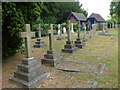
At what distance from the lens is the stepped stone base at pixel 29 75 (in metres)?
3.37

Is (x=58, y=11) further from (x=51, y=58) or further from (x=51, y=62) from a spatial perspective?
(x=51, y=62)

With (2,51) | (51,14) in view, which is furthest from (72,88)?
(51,14)

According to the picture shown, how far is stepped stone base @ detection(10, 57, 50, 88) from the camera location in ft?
11.0

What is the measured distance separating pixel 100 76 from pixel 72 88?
3.65 feet

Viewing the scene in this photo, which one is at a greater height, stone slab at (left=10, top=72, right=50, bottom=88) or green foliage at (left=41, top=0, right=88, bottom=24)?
green foliage at (left=41, top=0, right=88, bottom=24)

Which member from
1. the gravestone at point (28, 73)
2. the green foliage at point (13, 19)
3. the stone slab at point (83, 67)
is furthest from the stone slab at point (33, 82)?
the green foliage at point (13, 19)

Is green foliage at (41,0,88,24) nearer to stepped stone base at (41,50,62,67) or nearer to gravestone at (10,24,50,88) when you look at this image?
stepped stone base at (41,50,62,67)

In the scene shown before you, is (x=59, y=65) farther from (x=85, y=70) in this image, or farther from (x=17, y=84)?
(x=17, y=84)

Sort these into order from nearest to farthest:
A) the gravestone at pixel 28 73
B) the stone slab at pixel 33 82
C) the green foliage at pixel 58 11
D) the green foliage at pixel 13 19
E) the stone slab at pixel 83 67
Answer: the stone slab at pixel 33 82
the gravestone at pixel 28 73
the green foliage at pixel 13 19
the stone slab at pixel 83 67
the green foliage at pixel 58 11

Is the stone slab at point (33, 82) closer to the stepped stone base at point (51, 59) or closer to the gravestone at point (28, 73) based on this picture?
the gravestone at point (28, 73)

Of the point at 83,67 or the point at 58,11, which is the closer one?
the point at 83,67

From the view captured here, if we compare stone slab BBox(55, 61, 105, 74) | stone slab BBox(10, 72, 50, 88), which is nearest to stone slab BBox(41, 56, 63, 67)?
stone slab BBox(55, 61, 105, 74)

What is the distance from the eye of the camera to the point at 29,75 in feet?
11.1

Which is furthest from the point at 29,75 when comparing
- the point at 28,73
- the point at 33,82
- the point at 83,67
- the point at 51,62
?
the point at 83,67
